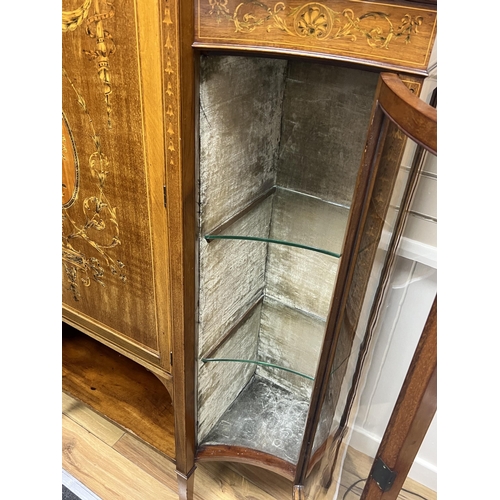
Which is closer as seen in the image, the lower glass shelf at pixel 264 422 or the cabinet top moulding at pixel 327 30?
the cabinet top moulding at pixel 327 30

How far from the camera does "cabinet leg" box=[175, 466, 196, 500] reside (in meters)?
0.89

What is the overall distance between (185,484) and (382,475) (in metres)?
0.63

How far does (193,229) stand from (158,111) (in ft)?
0.55

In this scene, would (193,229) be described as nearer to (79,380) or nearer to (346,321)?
(346,321)

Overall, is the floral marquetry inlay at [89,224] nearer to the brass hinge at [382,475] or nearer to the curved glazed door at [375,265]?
the curved glazed door at [375,265]

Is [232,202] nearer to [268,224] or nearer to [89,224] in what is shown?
[268,224]

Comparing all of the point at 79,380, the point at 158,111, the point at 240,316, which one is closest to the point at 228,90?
the point at 158,111

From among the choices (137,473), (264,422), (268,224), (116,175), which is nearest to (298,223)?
(268,224)

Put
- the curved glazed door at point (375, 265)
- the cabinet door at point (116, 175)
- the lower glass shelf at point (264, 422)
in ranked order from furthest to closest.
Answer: the lower glass shelf at point (264, 422) < the cabinet door at point (116, 175) < the curved glazed door at point (375, 265)

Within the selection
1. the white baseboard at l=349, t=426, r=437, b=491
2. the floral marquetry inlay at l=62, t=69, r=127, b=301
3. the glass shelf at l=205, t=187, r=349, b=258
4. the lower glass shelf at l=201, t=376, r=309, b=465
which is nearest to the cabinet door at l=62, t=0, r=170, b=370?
the floral marquetry inlay at l=62, t=69, r=127, b=301

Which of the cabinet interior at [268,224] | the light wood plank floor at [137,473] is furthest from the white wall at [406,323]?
the light wood plank floor at [137,473]

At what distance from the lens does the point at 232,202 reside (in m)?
0.71

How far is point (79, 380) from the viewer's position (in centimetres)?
107

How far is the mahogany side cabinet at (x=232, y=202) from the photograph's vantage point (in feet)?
1.51
